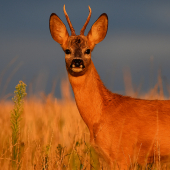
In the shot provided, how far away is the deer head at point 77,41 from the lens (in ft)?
18.6

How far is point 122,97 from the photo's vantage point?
611 centimetres

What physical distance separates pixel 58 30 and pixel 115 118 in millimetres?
2540

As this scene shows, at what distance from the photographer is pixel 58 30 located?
6590 millimetres

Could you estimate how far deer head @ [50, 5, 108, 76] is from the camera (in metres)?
5.67

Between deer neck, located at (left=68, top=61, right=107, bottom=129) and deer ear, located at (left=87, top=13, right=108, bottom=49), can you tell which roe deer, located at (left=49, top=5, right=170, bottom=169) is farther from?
deer ear, located at (left=87, top=13, right=108, bottom=49)

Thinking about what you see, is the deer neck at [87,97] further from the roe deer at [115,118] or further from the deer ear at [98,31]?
the deer ear at [98,31]

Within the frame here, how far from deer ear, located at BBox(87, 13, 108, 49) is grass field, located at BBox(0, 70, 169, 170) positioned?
2.08 metres

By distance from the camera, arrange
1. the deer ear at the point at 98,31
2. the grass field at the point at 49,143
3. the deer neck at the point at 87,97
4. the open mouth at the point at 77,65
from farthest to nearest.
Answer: the deer ear at the point at 98,31
the deer neck at the point at 87,97
the open mouth at the point at 77,65
the grass field at the point at 49,143

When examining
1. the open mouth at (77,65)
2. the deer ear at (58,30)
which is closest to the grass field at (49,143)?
the open mouth at (77,65)

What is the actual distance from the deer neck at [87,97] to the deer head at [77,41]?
0.15 metres

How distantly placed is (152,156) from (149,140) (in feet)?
1.16

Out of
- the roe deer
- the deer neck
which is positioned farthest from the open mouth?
the deer neck

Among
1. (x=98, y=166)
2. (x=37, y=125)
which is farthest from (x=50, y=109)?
(x=98, y=166)

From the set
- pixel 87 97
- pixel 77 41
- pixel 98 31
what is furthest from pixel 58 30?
pixel 87 97
